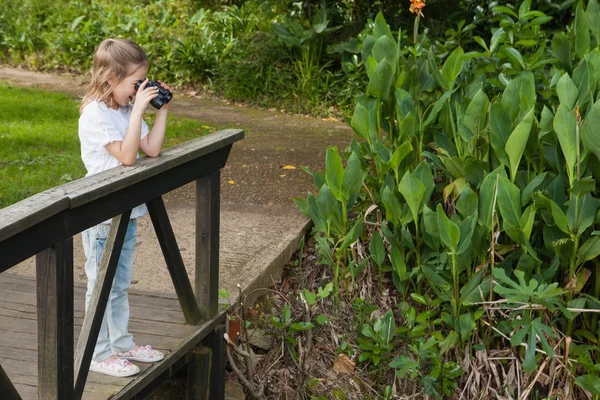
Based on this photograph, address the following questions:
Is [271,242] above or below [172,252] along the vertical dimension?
below

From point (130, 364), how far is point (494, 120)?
7.15 feet

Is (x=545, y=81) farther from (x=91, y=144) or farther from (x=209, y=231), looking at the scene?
(x=91, y=144)

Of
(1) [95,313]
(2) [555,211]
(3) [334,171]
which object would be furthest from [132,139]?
(2) [555,211]

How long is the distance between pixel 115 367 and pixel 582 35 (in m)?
3.21

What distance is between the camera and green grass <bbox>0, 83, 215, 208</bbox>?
6.30 meters

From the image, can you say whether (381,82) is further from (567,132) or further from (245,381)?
(245,381)

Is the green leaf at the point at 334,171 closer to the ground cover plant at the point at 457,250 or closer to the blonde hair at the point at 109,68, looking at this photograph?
the ground cover plant at the point at 457,250

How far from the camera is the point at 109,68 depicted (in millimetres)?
3539

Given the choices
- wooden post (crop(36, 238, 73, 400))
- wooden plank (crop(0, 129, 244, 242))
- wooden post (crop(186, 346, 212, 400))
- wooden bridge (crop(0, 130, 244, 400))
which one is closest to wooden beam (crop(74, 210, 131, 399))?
wooden bridge (crop(0, 130, 244, 400))

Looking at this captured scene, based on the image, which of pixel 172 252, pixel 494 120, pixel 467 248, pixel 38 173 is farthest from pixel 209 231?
pixel 38 173

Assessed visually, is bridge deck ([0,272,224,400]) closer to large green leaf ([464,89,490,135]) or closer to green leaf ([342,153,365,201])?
green leaf ([342,153,365,201])

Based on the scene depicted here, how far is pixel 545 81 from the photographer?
5.21m

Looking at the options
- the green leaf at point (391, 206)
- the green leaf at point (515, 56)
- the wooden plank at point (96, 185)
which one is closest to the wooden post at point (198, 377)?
the wooden plank at point (96, 185)

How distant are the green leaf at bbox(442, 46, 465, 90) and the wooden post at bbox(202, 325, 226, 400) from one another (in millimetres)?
1940
